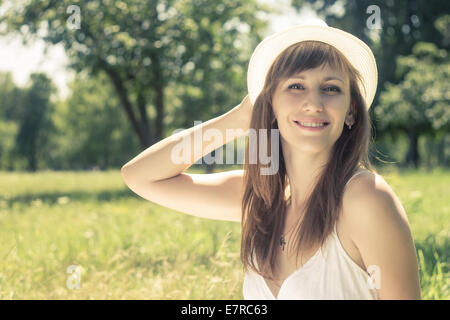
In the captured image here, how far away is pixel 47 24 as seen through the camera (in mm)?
11227

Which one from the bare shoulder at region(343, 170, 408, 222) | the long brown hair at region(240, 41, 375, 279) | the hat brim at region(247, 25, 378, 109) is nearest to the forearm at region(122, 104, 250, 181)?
the long brown hair at region(240, 41, 375, 279)

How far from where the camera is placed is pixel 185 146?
2172mm

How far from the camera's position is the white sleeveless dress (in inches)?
64.7

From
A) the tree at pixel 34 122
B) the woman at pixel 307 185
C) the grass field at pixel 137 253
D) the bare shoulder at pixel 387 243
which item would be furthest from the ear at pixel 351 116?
the tree at pixel 34 122

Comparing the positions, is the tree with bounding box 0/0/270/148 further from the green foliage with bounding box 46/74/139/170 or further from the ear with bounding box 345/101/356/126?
the green foliage with bounding box 46/74/139/170

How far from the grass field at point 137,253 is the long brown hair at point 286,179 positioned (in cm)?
61

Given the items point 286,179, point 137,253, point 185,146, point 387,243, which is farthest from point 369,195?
→ point 137,253

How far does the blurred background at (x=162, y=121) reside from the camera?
370 cm

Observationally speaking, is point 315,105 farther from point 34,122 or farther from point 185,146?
point 34,122

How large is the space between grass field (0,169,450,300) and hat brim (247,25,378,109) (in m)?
1.10

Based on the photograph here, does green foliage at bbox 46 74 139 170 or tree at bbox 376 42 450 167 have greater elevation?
green foliage at bbox 46 74 139 170

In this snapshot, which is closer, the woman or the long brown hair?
the woman
